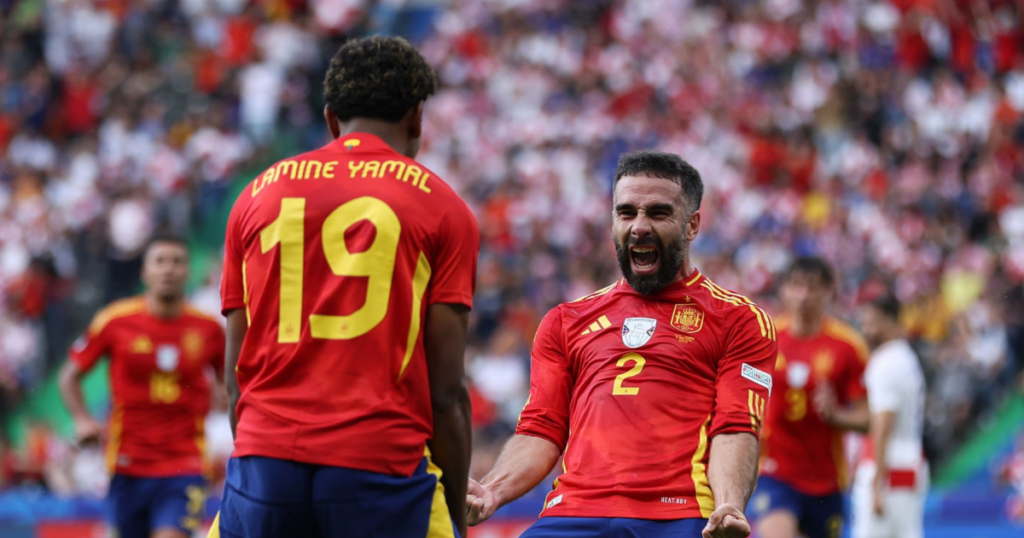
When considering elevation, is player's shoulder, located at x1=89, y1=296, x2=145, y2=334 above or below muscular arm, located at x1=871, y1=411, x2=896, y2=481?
above

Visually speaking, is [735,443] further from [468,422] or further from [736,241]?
[736,241]

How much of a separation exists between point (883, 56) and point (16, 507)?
45.3 ft

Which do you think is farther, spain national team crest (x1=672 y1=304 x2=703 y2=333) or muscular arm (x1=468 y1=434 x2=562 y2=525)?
spain national team crest (x1=672 y1=304 x2=703 y2=333)

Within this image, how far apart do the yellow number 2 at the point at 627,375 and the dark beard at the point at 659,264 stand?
304mm

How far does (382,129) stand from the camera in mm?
4289

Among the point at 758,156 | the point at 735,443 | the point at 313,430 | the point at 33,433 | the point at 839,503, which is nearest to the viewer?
the point at 313,430

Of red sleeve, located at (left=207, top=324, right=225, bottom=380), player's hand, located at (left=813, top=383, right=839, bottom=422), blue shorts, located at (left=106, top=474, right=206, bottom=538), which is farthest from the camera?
red sleeve, located at (left=207, top=324, right=225, bottom=380)

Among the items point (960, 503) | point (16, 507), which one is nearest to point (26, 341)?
point (16, 507)

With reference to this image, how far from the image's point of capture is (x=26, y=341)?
1638 cm

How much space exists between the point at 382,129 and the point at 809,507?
17.1 ft

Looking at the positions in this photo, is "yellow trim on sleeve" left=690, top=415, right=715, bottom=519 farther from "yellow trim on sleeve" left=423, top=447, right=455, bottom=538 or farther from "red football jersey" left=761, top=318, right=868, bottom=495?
"red football jersey" left=761, top=318, right=868, bottom=495

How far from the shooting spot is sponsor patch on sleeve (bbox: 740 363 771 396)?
497 centimetres

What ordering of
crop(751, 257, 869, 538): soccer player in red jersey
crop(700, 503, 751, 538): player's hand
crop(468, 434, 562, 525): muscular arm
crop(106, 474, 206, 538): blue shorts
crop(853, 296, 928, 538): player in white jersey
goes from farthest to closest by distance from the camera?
crop(853, 296, 928, 538): player in white jersey → crop(106, 474, 206, 538): blue shorts → crop(751, 257, 869, 538): soccer player in red jersey → crop(468, 434, 562, 525): muscular arm → crop(700, 503, 751, 538): player's hand

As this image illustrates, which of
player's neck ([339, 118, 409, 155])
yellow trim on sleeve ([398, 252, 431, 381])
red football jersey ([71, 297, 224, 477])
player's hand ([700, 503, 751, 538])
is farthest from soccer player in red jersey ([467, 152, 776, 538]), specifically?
red football jersey ([71, 297, 224, 477])
